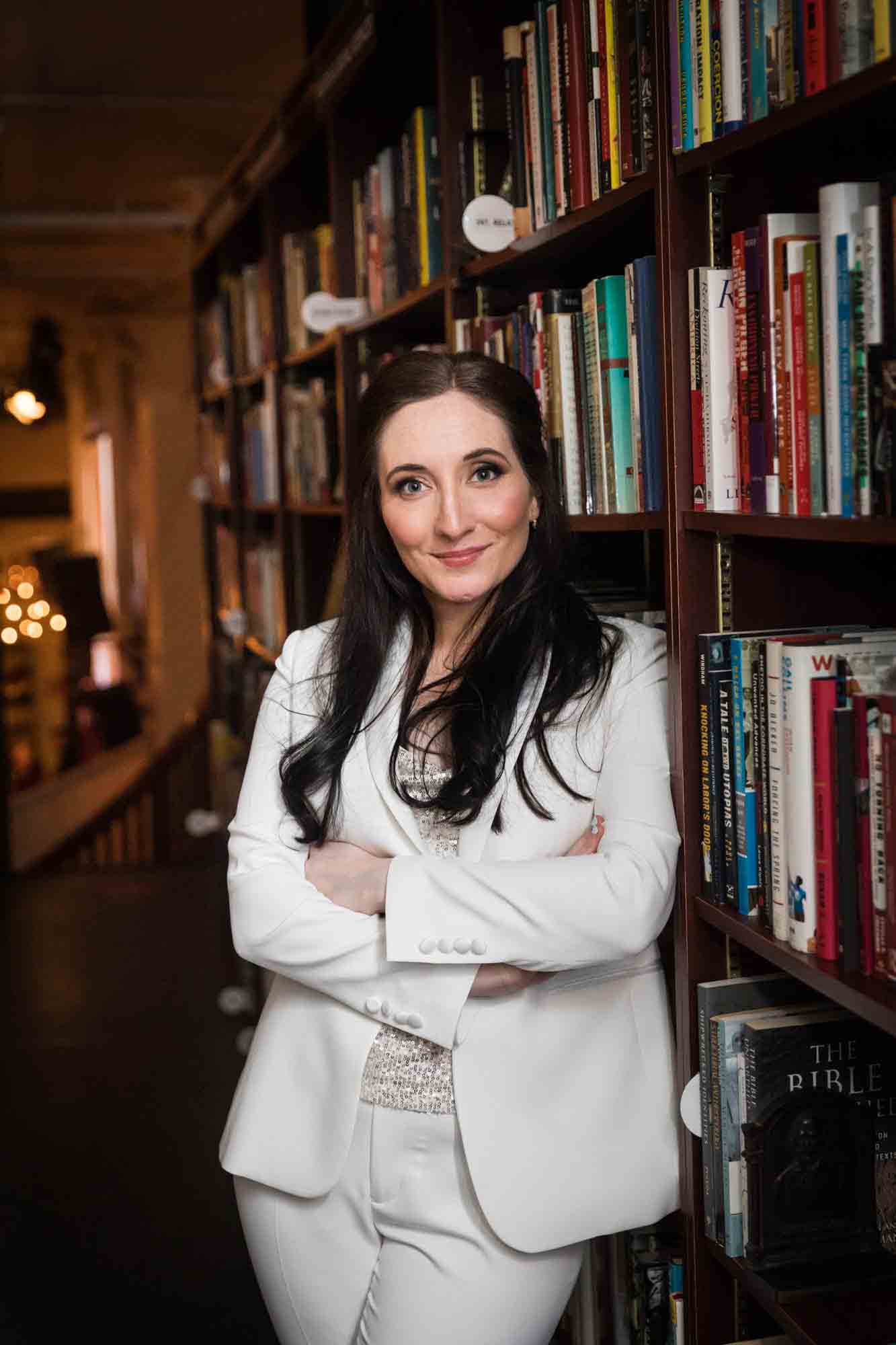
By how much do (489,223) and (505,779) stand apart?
2.74 feet

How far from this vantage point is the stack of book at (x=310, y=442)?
11.1ft

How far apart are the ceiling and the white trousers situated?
3.92m

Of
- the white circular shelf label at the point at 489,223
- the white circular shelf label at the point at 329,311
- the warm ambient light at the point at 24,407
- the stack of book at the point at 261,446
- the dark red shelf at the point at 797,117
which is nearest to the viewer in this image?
the dark red shelf at the point at 797,117

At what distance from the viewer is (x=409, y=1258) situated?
1.67 meters

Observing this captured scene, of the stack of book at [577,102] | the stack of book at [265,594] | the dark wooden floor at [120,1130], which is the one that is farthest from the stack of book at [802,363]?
the stack of book at [265,594]

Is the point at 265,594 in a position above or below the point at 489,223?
below

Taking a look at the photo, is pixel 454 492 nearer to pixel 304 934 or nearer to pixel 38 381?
pixel 304 934

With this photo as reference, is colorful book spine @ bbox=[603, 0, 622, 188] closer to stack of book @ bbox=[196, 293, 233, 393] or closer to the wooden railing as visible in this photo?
stack of book @ bbox=[196, 293, 233, 393]

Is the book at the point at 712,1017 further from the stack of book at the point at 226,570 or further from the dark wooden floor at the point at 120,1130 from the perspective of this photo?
the stack of book at the point at 226,570

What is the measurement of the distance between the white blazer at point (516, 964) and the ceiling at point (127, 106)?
3.63 meters

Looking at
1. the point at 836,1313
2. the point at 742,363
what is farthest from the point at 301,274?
the point at 836,1313

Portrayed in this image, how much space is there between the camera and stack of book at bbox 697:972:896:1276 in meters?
1.57

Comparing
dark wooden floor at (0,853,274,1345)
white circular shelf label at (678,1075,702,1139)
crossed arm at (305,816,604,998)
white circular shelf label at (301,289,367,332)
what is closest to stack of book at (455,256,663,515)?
crossed arm at (305,816,604,998)

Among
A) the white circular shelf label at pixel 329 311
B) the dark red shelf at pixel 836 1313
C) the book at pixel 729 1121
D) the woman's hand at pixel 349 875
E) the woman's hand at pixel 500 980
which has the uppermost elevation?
the white circular shelf label at pixel 329 311
